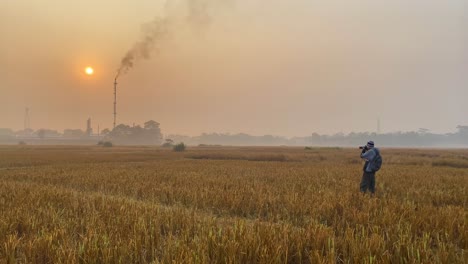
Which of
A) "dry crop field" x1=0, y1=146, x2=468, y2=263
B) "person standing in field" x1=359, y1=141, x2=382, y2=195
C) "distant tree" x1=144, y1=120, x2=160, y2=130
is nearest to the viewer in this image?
"dry crop field" x1=0, y1=146, x2=468, y2=263

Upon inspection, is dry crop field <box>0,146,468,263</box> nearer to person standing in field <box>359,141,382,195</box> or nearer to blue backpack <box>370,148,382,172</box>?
person standing in field <box>359,141,382,195</box>

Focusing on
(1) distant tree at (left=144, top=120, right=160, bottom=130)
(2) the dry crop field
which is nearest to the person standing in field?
(2) the dry crop field

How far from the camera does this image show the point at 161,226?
671 centimetres

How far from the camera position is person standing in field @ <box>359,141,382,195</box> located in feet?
35.3

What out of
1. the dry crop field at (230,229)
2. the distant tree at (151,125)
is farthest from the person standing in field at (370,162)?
the distant tree at (151,125)

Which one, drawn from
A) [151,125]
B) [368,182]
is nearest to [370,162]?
[368,182]

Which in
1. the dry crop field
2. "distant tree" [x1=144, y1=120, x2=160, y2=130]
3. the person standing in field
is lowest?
the dry crop field

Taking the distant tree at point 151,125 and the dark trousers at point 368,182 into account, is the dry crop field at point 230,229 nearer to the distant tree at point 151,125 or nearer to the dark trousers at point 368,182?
the dark trousers at point 368,182

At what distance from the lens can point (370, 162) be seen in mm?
10852

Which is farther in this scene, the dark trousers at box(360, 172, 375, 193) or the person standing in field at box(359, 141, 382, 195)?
the dark trousers at box(360, 172, 375, 193)

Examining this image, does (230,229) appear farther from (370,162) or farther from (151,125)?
(151,125)

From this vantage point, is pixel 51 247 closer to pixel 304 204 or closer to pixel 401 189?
pixel 304 204

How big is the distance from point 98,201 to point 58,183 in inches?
280

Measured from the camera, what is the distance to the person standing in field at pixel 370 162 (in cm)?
1077
